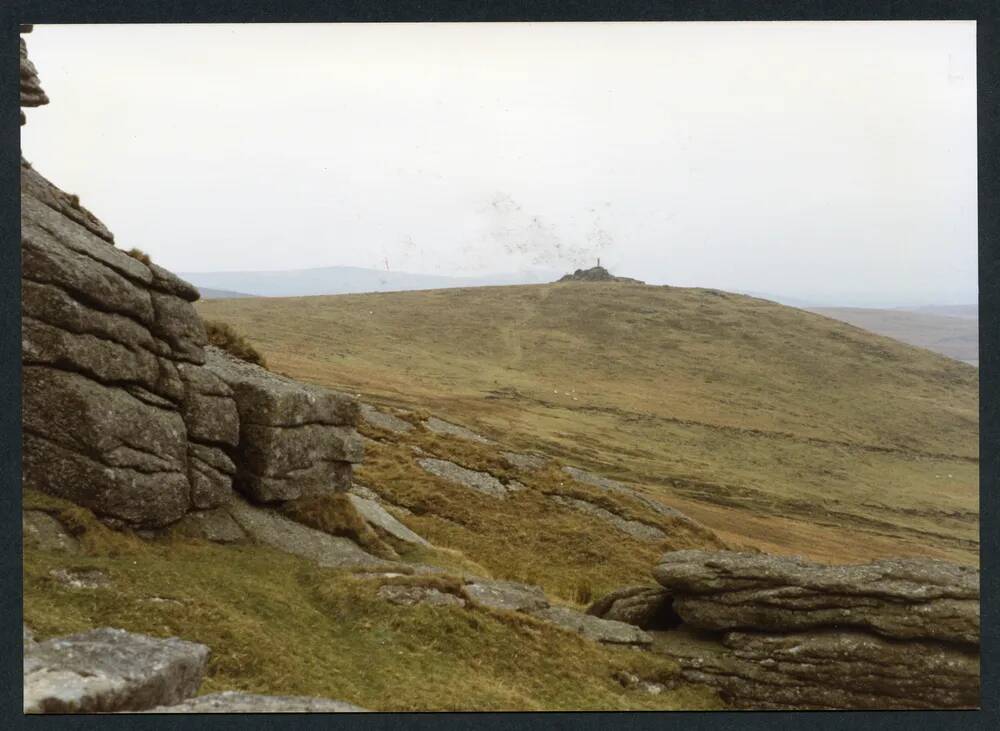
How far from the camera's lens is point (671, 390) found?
87875 millimetres

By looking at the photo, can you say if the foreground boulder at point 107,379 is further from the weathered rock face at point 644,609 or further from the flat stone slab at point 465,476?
the flat stone slab at point 465,476

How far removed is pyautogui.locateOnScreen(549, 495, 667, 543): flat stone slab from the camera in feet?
100

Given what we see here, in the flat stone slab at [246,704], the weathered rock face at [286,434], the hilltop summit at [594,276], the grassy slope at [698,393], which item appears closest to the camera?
the flat stone slab at [246,704]

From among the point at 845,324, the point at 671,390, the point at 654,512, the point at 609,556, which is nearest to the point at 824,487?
the point at 671,390

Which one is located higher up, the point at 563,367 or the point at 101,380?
the point at 101,380

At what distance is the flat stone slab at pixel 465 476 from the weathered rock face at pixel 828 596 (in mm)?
12555

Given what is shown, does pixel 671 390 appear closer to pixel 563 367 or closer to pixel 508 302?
pixel 563 367

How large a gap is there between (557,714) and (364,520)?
26.3ft

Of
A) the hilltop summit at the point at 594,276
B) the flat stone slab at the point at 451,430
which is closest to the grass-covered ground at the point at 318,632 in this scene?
the flat stone slab at the point at 451,430

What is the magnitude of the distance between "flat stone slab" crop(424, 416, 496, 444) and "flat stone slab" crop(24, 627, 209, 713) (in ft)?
80.4

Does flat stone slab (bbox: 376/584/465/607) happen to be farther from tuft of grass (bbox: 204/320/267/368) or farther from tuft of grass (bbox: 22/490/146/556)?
tuft of grass (bbox: 204/320/267/368)

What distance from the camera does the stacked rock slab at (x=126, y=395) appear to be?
14.9 m

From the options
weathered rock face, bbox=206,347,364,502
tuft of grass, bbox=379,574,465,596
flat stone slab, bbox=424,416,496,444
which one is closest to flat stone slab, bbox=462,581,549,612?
tuft of grass, bbox=379,574,465,596

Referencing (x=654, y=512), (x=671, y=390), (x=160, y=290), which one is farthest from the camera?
(x=671, y=390)
